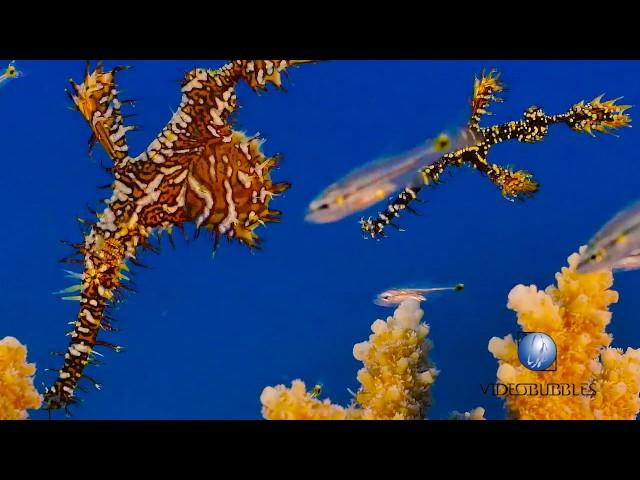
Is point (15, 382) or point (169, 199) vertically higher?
point (169, 199)

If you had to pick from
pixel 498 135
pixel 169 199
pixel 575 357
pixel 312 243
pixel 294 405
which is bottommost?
pixel 294 405

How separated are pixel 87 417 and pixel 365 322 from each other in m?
0.95

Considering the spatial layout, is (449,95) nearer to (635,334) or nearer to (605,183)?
(605,183)

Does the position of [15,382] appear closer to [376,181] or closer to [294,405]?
[294,405]

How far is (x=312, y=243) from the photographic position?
9.73 ft

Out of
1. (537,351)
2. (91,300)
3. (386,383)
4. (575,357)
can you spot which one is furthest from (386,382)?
(91,300)

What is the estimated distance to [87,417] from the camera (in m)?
3.00

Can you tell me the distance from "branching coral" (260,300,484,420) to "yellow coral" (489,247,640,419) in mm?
189

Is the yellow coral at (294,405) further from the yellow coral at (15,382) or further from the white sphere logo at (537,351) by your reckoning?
the yellow coral at (15,382)

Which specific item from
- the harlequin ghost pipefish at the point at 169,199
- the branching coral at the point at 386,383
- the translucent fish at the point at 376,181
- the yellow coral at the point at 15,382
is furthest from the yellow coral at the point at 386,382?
the yellow coral at the point at 15,382

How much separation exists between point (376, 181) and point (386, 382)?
64cm

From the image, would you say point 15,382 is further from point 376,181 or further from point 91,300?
point 376,181

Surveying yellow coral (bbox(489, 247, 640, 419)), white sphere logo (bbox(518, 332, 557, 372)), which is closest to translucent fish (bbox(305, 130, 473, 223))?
yellow coral (bbox(489, 247, 640, 419))

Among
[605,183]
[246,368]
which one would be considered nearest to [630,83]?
[605,183]
